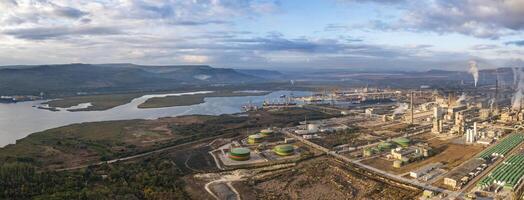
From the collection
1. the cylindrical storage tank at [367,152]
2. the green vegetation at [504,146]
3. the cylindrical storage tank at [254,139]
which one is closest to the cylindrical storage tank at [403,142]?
the cylindrical storage tank at [367,152]

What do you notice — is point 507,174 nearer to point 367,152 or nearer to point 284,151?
point 367,152

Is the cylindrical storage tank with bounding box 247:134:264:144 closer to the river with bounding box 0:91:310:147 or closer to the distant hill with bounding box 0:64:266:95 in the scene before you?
the river with bounding box 0:91:310:147

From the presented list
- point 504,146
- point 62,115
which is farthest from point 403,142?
point 62,115

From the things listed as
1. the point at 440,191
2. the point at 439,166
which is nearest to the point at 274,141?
the point at 439,166

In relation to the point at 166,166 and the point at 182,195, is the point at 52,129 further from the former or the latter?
the point at 182,195

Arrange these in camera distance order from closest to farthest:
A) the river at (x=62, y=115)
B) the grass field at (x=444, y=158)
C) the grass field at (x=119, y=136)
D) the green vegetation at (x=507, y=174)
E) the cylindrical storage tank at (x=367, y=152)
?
the green vegetation at (x=507, y=174) → the grass field at (x=444, y=158) → the cylindrical storage tank at (x=367, y=152) → the grass field at (x=119, y=136) → the river at (x=62, y=115)

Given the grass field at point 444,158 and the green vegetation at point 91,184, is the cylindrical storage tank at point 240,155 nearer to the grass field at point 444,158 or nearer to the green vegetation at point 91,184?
the green vegetation at point 91,184
